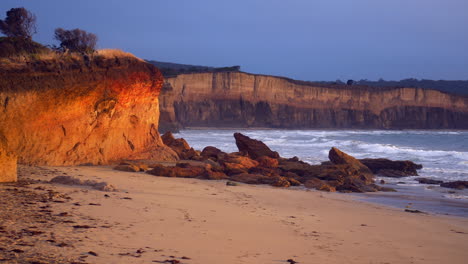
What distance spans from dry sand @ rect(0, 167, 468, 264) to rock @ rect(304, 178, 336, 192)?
2236 millimetres

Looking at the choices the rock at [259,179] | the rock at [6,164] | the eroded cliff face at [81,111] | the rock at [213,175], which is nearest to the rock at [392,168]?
the rock at [259,179]

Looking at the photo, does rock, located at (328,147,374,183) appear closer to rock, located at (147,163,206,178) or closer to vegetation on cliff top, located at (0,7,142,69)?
rock, located at (147,163,206,178)

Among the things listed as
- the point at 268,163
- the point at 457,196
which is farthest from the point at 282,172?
the point at 457,196

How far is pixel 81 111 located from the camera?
41.6 feet

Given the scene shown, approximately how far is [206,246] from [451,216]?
5.55m

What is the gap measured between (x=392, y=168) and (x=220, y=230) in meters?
12.2

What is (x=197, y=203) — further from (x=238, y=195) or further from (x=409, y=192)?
(x=409, y=192)

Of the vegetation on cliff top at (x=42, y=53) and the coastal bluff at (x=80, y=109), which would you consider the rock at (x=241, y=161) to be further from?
the vegetation on cliff top at (x=42, y=53)

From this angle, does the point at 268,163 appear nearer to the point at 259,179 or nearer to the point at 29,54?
the point at 259,179

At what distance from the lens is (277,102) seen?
64.2 m

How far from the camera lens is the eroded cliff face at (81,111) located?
11.3 metres

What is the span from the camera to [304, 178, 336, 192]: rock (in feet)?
40.0

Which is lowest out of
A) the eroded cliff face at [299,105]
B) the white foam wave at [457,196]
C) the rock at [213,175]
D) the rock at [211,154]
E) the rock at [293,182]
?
the white foam wave at [457,196]

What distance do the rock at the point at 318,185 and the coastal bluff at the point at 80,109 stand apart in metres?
4.89
